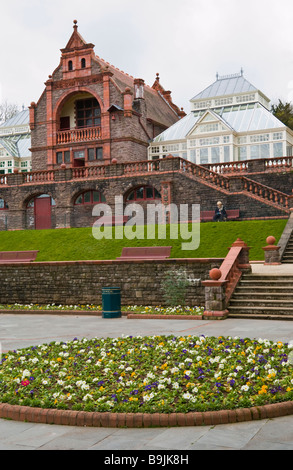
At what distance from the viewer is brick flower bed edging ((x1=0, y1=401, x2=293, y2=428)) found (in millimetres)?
5926

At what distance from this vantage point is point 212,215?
2836cm

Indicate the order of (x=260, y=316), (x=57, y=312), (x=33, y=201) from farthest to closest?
(x=33, y=201) < (x=57, y=312) < (x=260, y=316)

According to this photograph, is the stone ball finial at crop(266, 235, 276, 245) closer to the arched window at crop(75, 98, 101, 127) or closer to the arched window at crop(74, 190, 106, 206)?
the arched window at crop(74, 190, 106, 206)

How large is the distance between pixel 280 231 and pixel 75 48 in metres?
25.6

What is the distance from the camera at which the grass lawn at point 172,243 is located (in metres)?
21.3

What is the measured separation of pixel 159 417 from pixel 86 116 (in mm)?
37686

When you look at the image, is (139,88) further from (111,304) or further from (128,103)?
(111,304)

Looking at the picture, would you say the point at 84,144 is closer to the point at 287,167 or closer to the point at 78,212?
the point at 78,212

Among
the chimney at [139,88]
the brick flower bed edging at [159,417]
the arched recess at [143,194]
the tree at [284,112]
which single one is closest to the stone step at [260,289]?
the brick flower bed edging at [159,417]

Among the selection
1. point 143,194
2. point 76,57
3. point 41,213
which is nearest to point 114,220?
point 143,194

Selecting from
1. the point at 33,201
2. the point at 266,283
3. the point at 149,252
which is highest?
the point at 33,201

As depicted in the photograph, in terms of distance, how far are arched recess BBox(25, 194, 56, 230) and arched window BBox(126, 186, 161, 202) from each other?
5.70 m
